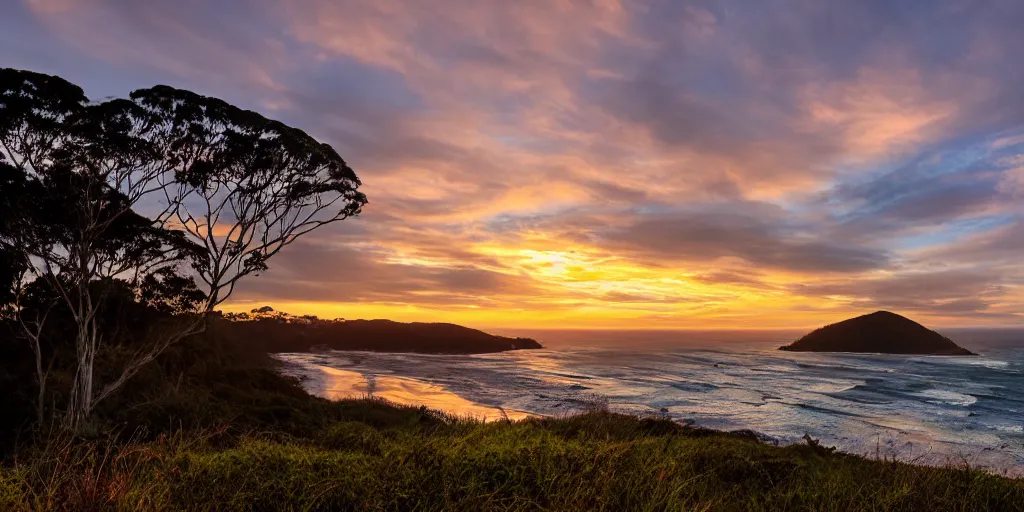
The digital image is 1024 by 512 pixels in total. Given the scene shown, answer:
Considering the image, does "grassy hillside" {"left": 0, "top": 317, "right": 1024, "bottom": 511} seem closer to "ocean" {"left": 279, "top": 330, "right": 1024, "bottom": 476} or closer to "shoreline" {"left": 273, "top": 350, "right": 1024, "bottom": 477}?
"shoreline" {"left": 273, "top": 350, "right": 1024, "bottom": 477}

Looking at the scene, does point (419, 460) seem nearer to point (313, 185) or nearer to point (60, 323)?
point (313, 185)

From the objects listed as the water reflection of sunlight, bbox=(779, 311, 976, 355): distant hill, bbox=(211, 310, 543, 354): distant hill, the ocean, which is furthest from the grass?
bbox=(779, 311, 976, 355): distant hill

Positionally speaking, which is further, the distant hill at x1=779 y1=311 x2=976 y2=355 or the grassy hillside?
the distant hill at x1=779 y1=311 x2=976 y2=355

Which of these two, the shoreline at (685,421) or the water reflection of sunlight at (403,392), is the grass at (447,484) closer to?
the shoreline at (685,421)

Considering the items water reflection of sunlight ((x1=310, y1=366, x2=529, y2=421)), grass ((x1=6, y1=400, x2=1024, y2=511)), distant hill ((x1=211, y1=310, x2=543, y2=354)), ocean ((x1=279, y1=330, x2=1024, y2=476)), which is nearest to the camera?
grass ((x1=6, y1=400, x2=1024, y2=511))

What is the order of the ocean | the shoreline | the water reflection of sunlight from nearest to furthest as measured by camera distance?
the shoreline → the ocean → the water reflection of sunlight

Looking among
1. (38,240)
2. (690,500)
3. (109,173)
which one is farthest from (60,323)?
(690,500)

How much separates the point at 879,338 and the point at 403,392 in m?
123

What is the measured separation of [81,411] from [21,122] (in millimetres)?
8592

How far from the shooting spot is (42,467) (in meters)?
7.35

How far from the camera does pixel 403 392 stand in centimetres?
3997

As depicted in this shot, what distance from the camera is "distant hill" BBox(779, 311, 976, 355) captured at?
11656 centimetres

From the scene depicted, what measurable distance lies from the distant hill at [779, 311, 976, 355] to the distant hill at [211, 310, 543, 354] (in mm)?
73707

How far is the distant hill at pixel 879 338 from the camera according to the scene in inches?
4589
